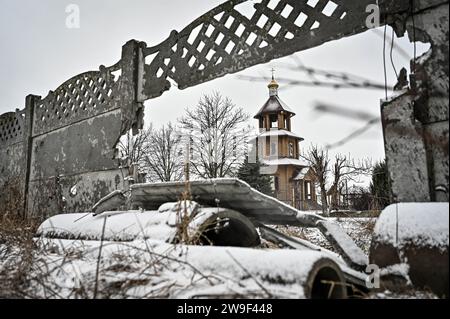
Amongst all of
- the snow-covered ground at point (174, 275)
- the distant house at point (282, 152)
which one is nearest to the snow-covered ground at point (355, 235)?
the snow-covered ground at point (174, 275)

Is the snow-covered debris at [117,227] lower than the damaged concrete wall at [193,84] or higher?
lower

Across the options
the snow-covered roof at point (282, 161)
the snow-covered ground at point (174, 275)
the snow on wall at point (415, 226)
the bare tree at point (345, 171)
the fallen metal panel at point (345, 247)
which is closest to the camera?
the snow-covered ground at point (174, 275)

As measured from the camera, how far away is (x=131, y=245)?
238 centimetres

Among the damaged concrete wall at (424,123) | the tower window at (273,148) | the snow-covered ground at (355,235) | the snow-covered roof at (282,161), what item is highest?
the tower window at (273,148)

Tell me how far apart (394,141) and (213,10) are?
3.69 metres

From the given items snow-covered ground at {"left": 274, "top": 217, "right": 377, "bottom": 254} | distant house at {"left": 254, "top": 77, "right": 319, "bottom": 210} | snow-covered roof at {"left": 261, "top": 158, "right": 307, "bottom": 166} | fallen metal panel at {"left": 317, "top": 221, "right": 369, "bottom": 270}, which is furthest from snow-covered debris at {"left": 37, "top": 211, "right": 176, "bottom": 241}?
snow-covered roof at {"left": 261, "top": 158, "right": 307, "bottom": 166}

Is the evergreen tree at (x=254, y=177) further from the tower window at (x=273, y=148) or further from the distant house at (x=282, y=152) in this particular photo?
the tower window at (x=273, y=148)

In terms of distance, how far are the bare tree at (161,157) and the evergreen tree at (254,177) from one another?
14209 mm

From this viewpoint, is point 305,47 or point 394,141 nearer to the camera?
point 394,141

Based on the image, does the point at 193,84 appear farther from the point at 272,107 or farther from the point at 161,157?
the point at 161,157

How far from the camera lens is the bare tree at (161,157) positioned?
3947cm

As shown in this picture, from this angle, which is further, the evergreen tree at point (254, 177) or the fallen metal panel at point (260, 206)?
the evergreen tree at point (254, 177)

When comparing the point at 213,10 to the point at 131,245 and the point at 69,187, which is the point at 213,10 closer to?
the point at 131,245
